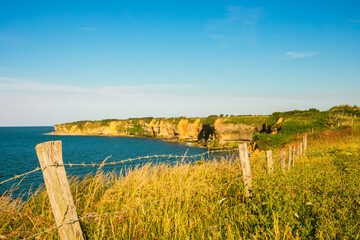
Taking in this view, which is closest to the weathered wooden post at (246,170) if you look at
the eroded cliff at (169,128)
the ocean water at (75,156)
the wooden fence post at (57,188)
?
Answer: the ocean water at (75,156)

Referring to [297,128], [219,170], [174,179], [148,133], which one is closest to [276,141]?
[297,128]

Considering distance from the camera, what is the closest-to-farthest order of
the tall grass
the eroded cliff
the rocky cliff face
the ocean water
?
the tall grass < the ocean water < the eroded cliff < the rocky cliff face

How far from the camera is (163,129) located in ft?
347

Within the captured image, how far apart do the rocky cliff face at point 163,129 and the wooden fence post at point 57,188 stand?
64.9m

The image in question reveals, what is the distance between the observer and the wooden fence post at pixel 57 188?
237 cm

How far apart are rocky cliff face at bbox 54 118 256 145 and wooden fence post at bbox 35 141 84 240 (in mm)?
64854

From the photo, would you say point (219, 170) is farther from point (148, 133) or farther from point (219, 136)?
point (148, 133)

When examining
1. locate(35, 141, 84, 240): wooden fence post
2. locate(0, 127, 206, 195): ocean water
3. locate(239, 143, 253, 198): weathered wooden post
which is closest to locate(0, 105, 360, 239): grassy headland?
locate(239, 143, 253, 198): weathered wooden post

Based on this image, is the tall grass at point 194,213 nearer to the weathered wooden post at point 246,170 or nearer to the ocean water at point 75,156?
the weathered wooden post at point 246,170

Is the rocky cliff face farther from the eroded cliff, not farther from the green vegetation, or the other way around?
the green vegetation

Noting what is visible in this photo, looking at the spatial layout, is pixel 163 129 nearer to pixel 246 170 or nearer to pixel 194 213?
pixel 246 170

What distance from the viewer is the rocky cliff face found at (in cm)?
6831

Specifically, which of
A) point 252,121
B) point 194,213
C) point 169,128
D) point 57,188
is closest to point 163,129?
point 169,128

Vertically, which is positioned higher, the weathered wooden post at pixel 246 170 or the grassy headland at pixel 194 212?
the weathered wooden post at pixel 246 170
